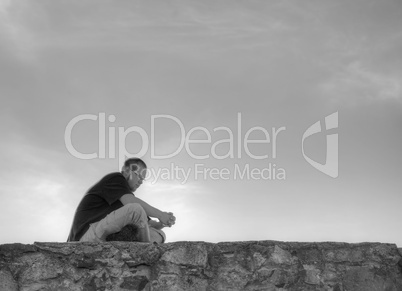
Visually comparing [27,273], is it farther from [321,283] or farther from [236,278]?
[321,283]

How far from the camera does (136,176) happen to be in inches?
256

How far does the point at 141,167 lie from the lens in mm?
6547

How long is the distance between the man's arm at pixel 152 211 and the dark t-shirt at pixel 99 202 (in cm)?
7

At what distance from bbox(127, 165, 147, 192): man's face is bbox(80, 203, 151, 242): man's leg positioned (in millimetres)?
617

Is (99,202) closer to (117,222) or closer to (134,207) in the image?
(117,222)

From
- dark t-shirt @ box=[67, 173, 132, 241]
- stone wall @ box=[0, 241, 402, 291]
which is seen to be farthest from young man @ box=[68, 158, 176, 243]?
stone wall @ box=[0, 241, 402, 291]

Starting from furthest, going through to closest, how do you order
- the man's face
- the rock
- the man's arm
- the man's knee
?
1. the man's face
2. the man's arm
3. the rock
4. the man's knee

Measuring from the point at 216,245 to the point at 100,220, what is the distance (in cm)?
138

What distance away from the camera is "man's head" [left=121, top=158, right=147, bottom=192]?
6504 millimetres

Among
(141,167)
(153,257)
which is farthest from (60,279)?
(141,167)

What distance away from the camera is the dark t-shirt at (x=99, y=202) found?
614 cm

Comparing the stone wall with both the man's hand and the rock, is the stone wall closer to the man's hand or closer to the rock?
the rock

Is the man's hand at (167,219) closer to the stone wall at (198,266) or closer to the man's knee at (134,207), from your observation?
the man's knee at (134,207)

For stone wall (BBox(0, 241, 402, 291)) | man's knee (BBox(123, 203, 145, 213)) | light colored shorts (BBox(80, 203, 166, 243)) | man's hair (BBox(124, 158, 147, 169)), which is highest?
man's hair (BBox(124, 158, 147, 169))
